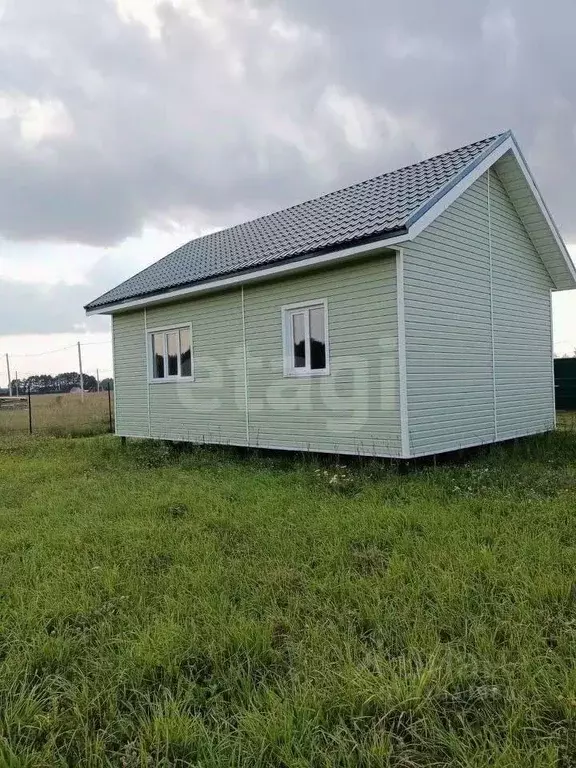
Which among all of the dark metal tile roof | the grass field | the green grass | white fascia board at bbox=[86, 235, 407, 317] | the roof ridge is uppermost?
the roof ridge

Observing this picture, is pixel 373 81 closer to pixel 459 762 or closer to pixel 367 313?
pixel 367 313

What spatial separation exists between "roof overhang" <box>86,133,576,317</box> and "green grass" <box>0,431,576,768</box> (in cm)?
350

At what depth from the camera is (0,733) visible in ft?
7.80

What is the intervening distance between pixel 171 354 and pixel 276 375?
11.2 feet

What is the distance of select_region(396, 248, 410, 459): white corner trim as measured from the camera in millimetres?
7590

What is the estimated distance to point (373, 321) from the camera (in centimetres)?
796

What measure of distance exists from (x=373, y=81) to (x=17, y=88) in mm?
6857

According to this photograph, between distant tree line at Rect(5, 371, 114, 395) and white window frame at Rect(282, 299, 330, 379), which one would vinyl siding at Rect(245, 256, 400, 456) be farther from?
distant tree line at Rect(5, 371, 114, 395)

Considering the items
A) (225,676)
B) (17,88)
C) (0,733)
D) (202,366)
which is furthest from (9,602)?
(17,88)

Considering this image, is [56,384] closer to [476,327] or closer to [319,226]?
[319,226]

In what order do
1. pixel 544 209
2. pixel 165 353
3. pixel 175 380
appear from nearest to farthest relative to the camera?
pixel 544 209
pixel 175 380
pixel 165 353

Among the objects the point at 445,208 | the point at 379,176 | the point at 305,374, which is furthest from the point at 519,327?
the point at 305,374

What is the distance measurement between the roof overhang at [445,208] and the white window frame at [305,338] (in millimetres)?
576

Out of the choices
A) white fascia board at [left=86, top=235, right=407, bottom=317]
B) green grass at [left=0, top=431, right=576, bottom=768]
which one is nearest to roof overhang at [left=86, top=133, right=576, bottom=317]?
white fascia board at [left=86, top=235, right=407, bottom=317]
